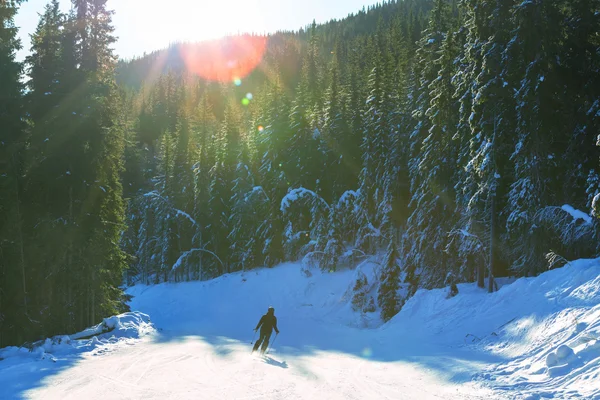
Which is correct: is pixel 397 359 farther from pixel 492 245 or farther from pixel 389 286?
pixel 389 286

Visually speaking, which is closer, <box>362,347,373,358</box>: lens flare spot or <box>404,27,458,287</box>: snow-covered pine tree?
<box>362,347,373,358</box>: lens flare spot

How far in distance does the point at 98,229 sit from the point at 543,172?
18227 millimetres

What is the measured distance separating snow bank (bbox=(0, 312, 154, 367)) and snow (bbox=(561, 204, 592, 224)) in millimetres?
16263

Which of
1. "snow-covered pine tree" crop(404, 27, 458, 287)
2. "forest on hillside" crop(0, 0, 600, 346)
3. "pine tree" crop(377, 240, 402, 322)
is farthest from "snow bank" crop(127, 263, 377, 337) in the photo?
"snow-covered pine tree" crop(404, 27, 458, 287)

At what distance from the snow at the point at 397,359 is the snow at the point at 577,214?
2.19 metres

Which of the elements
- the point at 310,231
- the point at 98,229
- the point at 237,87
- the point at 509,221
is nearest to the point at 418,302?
the point at 509,221

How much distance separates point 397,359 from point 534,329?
3.95 meters

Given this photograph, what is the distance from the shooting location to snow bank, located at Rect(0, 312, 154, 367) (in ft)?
40.3

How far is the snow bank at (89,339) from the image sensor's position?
1228 centimetres

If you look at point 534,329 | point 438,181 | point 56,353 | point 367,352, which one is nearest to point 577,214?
point 534,329

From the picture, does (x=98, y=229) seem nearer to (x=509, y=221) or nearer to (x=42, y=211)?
(x=42, y=211)

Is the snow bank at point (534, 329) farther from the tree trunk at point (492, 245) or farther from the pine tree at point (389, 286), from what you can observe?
the pine tree at point (389, 286)

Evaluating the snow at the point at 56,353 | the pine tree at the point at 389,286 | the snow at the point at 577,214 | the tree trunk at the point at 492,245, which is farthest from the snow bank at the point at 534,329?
the snow at the point at 56,353

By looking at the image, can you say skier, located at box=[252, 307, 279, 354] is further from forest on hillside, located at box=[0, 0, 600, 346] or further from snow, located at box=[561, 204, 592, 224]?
snow, located at box=[561, 204, 592, 224]
